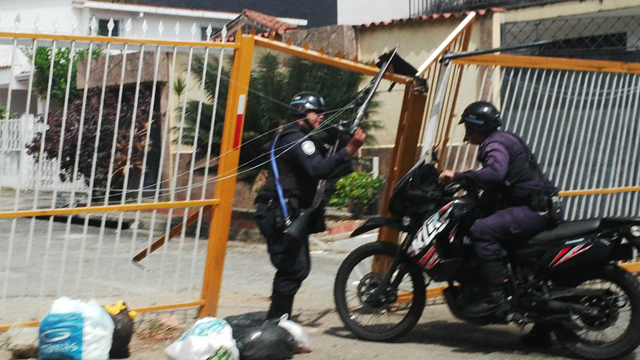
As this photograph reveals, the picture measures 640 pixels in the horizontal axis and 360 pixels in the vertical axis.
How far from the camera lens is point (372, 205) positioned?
503 inches

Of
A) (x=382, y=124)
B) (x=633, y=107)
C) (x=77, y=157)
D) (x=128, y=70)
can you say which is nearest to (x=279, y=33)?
(x=382, y=124)

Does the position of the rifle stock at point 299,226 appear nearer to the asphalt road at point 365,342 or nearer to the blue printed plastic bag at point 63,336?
the asphalt road at point 365,342

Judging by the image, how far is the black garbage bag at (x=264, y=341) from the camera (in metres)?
5.04

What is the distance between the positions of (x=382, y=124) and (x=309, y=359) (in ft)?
27.6

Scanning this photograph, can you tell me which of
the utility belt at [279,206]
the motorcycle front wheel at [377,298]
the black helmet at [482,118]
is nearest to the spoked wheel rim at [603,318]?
the motorcycle front wheel at [377,298]

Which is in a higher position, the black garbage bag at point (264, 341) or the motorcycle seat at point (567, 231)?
the motorcycle seat at point (567, 231)

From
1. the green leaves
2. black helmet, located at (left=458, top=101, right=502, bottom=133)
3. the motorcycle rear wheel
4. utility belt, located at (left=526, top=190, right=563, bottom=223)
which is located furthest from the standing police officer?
the green leaves

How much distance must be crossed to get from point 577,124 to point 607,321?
2.85 m

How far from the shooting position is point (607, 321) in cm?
516

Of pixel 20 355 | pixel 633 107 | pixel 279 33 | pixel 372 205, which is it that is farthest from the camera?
pixel 279 33

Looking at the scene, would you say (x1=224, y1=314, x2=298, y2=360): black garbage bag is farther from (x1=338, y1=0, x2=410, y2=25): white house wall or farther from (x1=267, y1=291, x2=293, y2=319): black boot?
(x1=338, y1=0, x2=410, y2=25): white house wall

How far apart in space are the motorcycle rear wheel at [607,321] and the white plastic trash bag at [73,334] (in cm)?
278

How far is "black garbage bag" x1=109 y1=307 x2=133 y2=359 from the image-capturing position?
511 cm

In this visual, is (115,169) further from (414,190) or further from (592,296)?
(592,296)
